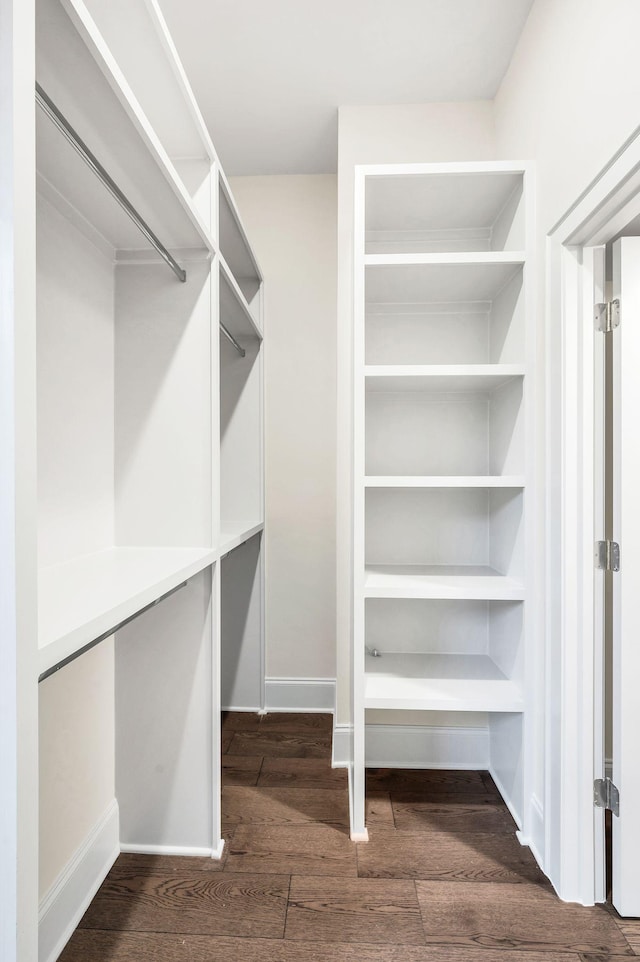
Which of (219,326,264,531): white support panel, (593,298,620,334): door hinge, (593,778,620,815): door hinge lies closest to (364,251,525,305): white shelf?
(593,298,620,334): door hinge

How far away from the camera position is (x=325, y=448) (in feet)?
8.90

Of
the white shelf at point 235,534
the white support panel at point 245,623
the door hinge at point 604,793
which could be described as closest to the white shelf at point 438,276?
the white shelf at point 235,534

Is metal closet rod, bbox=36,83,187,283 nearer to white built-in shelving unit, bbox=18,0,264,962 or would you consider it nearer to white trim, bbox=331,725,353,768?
white built-in shelving unit, bbox=18,0,264,962

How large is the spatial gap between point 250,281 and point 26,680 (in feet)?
7.75

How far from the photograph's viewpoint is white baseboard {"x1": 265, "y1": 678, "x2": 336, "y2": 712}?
2.73m

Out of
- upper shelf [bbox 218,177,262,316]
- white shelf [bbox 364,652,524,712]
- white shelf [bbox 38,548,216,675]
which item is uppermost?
upper shelf [bbox 218,177,262,316]

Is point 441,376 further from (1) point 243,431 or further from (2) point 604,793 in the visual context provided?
(2) point 604,793

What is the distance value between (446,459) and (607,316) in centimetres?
84

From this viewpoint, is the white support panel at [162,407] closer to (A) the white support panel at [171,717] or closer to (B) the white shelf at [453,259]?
(A) the white support panel at [171,717]

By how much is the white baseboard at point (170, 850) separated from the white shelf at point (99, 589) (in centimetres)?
88

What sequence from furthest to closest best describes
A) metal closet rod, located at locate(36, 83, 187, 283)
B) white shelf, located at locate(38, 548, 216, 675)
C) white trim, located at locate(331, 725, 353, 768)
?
white trim, located at locate(331, 725, 353, 768), metal closet rod, located at locate(36, 83, 187, 283), white shelf, located at locate(38, 548, 216, 675)

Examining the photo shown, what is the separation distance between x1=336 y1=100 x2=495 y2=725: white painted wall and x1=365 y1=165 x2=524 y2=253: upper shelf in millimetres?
228

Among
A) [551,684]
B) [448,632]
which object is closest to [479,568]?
[448,632]

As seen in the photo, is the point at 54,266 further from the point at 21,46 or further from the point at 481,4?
the point at 481,4
